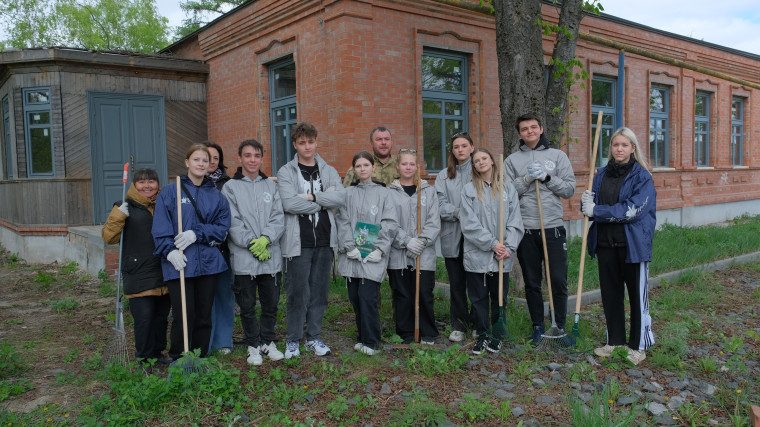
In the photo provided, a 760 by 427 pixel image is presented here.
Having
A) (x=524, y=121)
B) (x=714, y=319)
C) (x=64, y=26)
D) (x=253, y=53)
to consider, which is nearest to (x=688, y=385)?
(x=714, y=319)

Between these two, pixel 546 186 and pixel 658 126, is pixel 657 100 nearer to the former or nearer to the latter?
pixel 658 126

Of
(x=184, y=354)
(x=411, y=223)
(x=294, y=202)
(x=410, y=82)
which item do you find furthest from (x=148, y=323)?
(x=410, y=82)

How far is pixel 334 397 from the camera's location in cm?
360

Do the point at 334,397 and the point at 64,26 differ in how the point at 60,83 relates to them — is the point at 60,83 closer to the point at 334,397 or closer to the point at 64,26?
the point at 334,397

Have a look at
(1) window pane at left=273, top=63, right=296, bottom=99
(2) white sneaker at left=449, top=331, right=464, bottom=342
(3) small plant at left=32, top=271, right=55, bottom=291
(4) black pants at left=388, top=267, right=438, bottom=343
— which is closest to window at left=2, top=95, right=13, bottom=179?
(3) small plant at left=32, top=271, right=55, bottom=291

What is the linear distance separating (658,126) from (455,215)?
36.2ft

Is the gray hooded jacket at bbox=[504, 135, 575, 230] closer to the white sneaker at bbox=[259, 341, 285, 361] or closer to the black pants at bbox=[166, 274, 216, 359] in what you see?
the white sneaker at bbox=[259, 341, 285, 361]

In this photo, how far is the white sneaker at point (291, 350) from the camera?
4312 mm

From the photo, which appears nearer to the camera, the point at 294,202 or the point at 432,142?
the point at 294,202

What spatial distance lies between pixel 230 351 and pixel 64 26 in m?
29.6

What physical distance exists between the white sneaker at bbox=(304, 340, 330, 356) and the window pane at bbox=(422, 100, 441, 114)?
5188mm

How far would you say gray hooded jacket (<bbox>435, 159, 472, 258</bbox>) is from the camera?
4598mm

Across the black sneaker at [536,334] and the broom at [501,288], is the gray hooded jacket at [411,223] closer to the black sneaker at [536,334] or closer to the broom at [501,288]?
the broom at [501,288]

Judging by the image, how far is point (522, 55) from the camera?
5.77 m
